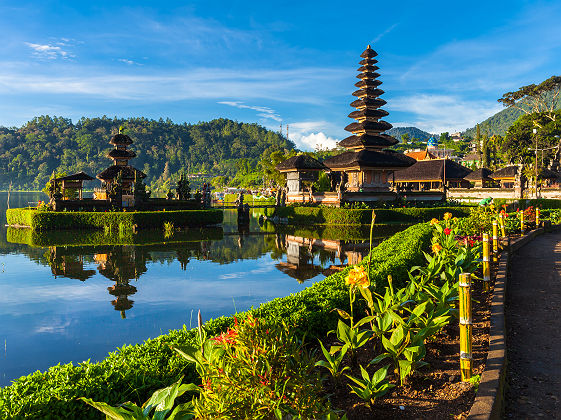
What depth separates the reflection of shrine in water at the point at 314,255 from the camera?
1454 cm

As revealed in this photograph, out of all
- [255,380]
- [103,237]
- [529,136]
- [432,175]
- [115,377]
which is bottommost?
[103,237]

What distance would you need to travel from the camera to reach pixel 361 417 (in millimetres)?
4082

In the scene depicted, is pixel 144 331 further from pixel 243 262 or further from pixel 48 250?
pixel 48 250

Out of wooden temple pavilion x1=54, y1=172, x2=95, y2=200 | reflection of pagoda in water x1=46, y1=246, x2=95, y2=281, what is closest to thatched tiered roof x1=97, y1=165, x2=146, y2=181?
wooden temple pavilion x1=54, y1=172, x2=95, y2=200

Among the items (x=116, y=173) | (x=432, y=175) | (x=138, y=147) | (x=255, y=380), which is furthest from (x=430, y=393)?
(x=138, y=147)

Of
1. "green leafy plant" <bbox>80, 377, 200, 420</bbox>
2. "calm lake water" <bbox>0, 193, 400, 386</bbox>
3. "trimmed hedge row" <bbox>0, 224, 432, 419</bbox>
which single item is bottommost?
"calm lake water" <bbox>0, 193, 400, 386</bbox>

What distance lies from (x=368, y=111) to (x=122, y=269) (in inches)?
1411

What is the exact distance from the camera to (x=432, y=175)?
2207 inches

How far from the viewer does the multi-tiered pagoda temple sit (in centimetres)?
3869

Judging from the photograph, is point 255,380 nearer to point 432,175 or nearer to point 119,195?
point 119,195

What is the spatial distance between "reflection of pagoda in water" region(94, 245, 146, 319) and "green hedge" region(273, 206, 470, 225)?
651 inches

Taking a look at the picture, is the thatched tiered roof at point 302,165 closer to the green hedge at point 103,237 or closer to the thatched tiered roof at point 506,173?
the green hedge at point 103,237

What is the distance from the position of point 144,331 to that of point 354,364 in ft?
15.7

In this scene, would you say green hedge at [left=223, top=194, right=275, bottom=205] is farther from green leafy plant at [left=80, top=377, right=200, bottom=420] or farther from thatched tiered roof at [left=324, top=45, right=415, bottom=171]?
green leafy plant at [left=80, top=377, right=200, bottom=420]
